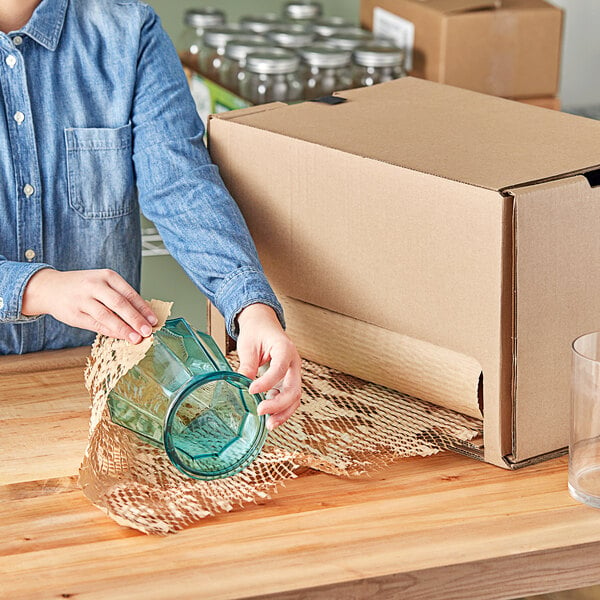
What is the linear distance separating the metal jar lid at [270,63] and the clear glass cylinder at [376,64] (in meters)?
0.14

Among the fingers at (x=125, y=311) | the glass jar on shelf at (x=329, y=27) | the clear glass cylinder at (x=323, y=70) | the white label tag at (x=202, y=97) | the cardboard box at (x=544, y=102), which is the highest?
the fingers at (x=125, y=311)

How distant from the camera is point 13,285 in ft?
2.99

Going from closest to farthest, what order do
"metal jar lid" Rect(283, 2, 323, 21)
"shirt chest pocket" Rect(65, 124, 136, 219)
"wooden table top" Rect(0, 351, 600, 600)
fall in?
1. "wooden table top" Rect(0, 351, 600, 600)
2. "shirt chest pocket" Rect(65, 124, 136, 219)
3. "metal jar lid" Rect(283, 2, 323, 21)

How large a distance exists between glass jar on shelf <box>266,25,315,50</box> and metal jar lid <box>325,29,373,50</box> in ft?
0.14

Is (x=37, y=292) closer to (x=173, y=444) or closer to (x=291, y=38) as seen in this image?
(x=173, y=444)

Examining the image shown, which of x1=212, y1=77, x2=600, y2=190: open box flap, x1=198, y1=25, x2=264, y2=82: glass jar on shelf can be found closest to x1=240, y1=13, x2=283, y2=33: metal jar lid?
x1=198, y1=25, x2=264, y2=82: glass jar on shelf

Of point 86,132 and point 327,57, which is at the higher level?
point 86,132

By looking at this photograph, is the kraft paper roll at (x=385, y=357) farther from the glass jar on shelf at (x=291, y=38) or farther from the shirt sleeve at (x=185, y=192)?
the glass jar on shelf at (x=291, y=38)

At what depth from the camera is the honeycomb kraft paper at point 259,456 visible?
0.73 metres

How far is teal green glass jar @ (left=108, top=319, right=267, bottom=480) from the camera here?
744mm

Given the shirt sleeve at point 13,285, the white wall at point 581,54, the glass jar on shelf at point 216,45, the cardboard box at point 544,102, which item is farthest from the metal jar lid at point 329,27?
the shirt sleeve at point 13,285

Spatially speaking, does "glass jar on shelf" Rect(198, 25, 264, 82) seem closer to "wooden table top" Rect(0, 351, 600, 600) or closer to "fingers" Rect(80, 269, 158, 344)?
"fingers" Rect(80, 269, 158, 344)

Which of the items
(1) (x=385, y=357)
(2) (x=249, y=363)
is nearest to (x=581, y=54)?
(1) (x=385, y=357)

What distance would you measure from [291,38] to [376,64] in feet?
0.71
